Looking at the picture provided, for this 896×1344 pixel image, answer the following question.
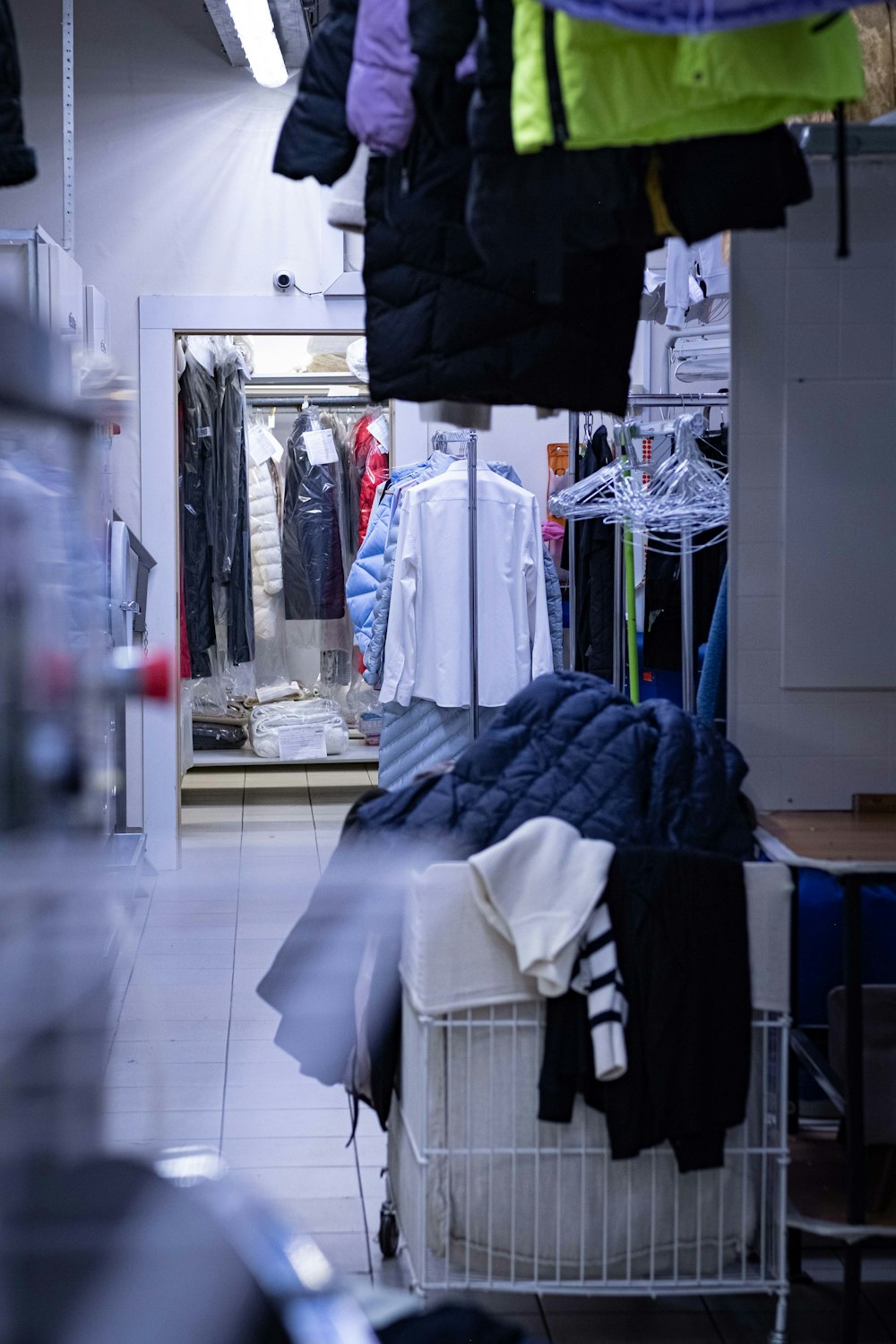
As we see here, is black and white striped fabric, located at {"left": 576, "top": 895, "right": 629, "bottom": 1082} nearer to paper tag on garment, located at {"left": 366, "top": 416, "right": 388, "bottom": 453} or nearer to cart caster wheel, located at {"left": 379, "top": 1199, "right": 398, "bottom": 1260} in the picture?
cart caster wheel, located at {"left": 379, "top": 1199, "right": 398, "bottom": 1260}

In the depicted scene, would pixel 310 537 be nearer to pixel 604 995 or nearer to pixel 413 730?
pixel 413 730

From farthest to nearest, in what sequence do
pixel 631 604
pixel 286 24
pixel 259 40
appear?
pixel 286 24 < pixel 259 40 < pixel 631 604

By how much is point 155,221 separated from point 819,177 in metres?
3.99

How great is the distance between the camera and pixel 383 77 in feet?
7.56

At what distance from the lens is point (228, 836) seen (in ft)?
21.9

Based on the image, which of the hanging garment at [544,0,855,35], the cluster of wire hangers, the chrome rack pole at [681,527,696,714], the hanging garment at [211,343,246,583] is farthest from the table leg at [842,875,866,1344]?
the hanging garment at [211,343,246,583]

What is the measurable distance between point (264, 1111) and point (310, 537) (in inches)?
184

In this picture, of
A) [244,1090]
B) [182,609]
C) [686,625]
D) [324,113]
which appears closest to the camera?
[324,113]

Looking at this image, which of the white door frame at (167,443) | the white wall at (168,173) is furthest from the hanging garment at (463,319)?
the white wall at (168,173)

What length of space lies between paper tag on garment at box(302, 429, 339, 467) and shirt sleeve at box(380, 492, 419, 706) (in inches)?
107

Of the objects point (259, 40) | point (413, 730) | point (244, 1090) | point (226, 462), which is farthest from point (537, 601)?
point (226, 462)

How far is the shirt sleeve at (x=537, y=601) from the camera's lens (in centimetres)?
535

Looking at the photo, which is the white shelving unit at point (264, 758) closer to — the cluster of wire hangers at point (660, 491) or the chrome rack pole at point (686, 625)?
the cluster of wire hangers at point (660, 491)

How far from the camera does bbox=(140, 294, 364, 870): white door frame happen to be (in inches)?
244
